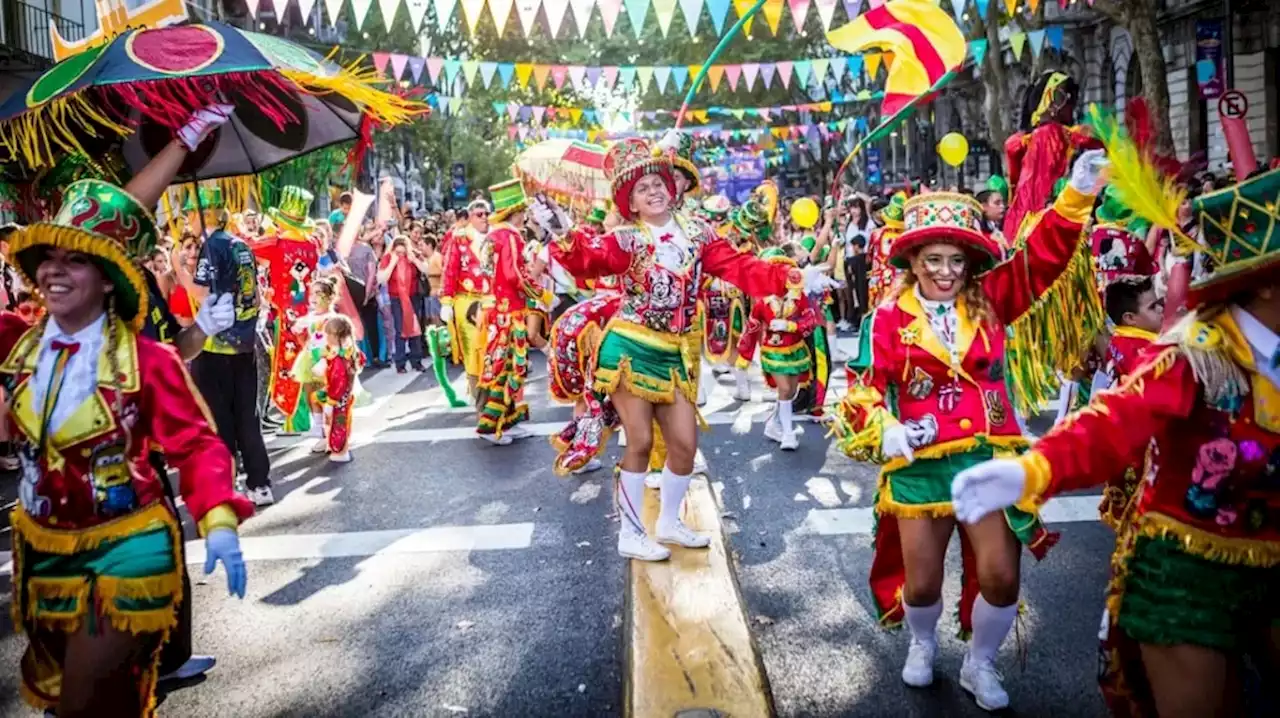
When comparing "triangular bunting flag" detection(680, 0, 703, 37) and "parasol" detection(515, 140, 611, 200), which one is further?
"triangular bunting flag" detection(680, 0, 703, 37)

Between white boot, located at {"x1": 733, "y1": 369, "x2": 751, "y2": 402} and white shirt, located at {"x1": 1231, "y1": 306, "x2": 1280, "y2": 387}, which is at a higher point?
white shirt, located at {"x1": 1231, "y1": 306, "x2": 1280, "y2": 387}

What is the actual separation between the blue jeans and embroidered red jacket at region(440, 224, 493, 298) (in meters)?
5.17

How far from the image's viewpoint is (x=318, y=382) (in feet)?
29.3

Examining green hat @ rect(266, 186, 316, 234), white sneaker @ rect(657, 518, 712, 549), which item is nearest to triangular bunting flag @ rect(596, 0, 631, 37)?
green hat @ rect(266, 186, 316, 234)

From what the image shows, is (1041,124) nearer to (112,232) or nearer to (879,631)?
(879,631)

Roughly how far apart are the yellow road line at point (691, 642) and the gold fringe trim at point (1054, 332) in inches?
55.9

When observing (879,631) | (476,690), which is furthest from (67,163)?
(879,631)

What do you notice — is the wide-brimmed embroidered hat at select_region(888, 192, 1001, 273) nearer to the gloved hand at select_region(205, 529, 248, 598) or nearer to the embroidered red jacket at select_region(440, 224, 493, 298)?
the gloved hand at select_region(205, 529, 248, 598)

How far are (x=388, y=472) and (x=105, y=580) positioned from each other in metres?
5.29

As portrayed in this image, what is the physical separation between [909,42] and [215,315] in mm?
5516

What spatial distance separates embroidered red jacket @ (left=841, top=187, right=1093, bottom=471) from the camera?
373cm

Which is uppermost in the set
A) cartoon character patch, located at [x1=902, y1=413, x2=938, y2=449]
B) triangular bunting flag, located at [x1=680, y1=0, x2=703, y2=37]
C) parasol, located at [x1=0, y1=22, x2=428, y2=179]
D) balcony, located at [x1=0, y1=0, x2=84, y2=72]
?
balcony, located at [x1=0, y1=0, x2=84, y2=72]

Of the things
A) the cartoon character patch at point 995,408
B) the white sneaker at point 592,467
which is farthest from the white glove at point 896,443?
the white sneaker at point 592,467

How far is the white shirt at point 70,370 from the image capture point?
10.0 ft
